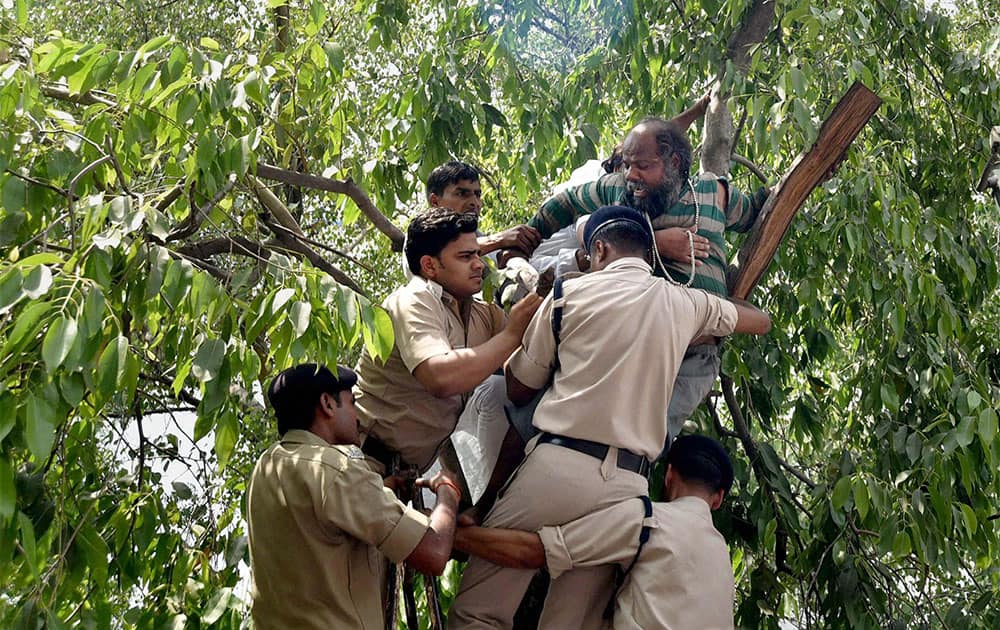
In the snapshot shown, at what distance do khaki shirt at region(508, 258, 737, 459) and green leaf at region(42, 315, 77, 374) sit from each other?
1.32 m

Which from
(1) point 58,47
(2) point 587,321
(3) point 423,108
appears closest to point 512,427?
(2) point 587,321

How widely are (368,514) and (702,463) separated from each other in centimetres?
110

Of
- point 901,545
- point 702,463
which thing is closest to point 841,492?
point 901,545

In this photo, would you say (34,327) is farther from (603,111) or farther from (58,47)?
(603,111)

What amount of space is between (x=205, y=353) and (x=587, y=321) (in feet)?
3.39

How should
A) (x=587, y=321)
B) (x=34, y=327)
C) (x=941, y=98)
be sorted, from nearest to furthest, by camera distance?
(x=34, y=327), (x=587, y=321), (x=941, y=98)

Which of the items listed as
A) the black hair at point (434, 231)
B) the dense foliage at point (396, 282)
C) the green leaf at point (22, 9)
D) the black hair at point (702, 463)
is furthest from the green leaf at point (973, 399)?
the green leaf at point (22, 9)

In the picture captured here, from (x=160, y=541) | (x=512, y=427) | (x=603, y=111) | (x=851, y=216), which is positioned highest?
(x=851, y=216)

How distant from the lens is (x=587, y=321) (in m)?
3.36

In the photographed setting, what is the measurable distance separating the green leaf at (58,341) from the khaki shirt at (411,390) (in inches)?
43.7

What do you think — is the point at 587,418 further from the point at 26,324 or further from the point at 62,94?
the point at 62,94

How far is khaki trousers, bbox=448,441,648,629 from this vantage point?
3293mm

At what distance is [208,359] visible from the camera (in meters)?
3.01

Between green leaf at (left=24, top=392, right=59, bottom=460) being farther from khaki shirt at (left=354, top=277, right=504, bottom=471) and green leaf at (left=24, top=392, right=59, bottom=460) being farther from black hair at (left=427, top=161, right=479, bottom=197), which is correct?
black hair at (left=427, top=161, right=479, bottom=197)
